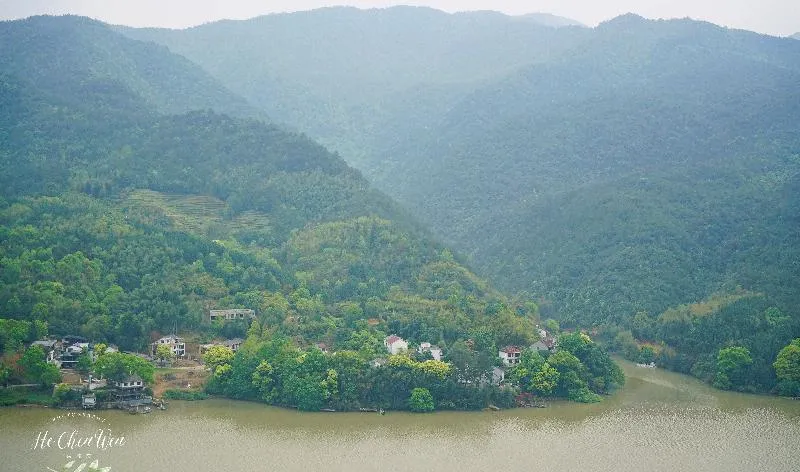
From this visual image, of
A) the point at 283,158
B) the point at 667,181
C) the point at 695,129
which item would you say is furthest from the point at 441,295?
the point at 695,129

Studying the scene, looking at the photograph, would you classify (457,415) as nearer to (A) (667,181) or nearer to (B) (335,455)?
(B) (335,455)

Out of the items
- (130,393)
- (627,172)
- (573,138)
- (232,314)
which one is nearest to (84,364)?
(130,393)

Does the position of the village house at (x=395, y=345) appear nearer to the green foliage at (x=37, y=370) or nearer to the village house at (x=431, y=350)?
the village house at (x=431, y=350)

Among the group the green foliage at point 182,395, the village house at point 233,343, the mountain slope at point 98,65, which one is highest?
the mountain slope at point 98,65

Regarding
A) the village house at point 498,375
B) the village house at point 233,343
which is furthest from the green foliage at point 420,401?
the village house at point 233,343

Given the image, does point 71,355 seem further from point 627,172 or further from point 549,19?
point 549,19

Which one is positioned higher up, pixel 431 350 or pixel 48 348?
pixel 431 350
